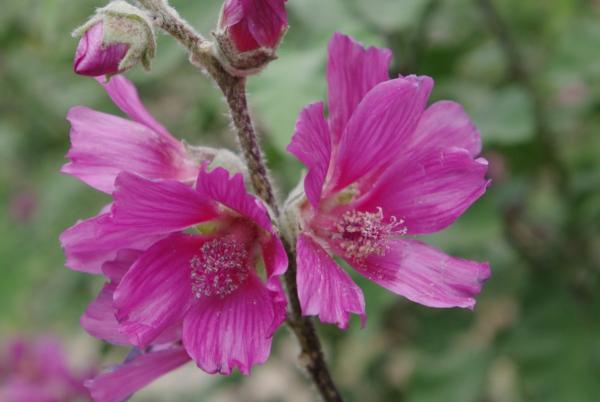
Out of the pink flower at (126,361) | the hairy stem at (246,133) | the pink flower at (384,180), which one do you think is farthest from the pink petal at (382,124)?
the pink flower at (126,361)

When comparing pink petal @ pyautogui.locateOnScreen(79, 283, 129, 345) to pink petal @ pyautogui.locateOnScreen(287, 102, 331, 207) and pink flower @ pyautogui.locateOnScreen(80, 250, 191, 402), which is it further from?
pink petal @ pyautogui.locateOnScreen(287, 102, 331, 207)

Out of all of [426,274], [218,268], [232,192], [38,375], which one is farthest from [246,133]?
[38,375]

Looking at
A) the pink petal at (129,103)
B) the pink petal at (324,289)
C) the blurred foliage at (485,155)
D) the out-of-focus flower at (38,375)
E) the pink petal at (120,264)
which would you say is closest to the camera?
the pink petal at (324,289)

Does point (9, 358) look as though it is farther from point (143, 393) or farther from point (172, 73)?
point (172, 73)

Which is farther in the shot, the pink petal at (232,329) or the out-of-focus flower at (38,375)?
the out-of-focus flower at (38,375)

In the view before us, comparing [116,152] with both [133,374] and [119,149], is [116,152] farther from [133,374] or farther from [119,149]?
[133,374]

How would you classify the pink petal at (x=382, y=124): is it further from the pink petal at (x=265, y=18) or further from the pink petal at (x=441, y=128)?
the pink petal at (x=265, y=18)

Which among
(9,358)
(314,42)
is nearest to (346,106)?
(314,42)
